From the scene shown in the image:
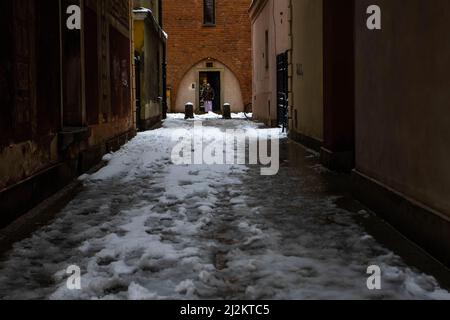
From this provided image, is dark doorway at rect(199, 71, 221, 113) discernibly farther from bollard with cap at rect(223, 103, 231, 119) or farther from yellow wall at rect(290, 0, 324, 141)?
yellow wall at rect(290, 0, 324, 141)

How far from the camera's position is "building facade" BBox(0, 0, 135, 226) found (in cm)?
573

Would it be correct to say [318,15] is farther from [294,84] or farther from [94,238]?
[94,238]

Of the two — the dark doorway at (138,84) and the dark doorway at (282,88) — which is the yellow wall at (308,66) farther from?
the dark doorway at (138,84)

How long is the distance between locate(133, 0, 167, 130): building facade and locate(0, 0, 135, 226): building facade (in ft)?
23.1

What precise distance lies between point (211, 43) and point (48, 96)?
96.3 ft

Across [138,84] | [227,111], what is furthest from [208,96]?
[138,84]

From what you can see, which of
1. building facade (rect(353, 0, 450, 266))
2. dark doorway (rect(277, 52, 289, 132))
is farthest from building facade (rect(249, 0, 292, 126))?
building facade (rect(353, 0, 450, 266))

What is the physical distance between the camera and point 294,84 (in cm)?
1502

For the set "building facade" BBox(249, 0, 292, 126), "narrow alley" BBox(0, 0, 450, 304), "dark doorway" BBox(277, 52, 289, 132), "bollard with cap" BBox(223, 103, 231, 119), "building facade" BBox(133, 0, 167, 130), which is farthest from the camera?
"bollard with cap" BBox(223, 103, 231, 119)

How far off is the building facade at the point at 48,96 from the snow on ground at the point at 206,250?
21.7 inches

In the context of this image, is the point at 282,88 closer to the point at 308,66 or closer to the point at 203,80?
the point at 308,66

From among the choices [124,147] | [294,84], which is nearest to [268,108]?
[294,84]

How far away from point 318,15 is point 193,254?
26.9ft

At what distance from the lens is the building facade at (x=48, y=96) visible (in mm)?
5735
